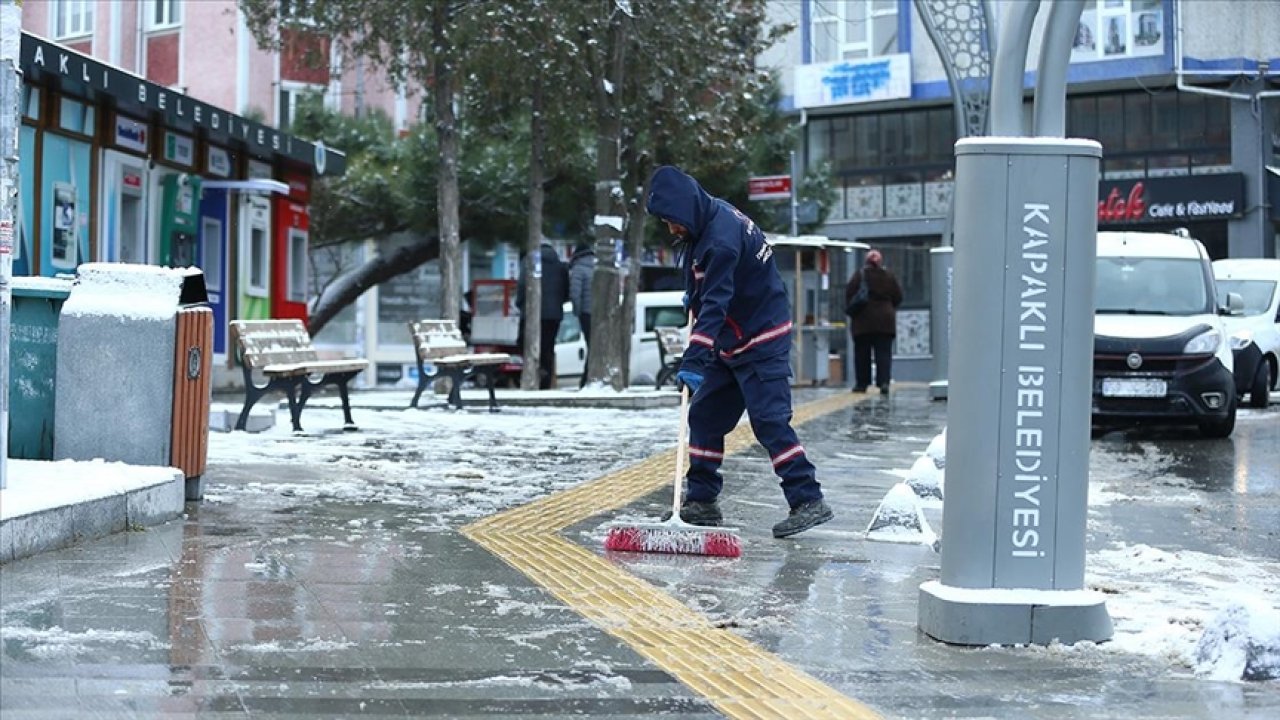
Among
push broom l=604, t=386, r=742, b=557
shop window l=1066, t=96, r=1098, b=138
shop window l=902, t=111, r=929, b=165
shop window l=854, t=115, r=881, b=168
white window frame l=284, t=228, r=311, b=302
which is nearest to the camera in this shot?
push broom l=604, t=386, r=742, b=557

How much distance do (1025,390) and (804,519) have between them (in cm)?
274

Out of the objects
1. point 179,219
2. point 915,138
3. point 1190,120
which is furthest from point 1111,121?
point 179,219

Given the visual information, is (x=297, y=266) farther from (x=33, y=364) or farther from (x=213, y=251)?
(x=33, y=364)

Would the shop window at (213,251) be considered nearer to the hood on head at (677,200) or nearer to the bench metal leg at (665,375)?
the bench metal leg at (665,375)

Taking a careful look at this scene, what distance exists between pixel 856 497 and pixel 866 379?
1453 centimetres

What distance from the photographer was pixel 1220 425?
643 inches

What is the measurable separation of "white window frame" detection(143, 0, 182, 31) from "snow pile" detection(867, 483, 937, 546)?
Result: 1412 inches

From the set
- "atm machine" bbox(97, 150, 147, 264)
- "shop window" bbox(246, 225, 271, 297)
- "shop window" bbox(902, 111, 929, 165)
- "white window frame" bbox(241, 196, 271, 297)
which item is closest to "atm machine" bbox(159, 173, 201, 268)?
"atm machine" bbox(97, 150, 147, 264)

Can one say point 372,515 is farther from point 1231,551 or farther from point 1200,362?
point 1200,362

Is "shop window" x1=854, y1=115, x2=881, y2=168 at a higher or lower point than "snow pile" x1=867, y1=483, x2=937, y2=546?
higher

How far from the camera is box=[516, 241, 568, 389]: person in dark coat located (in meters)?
24.3

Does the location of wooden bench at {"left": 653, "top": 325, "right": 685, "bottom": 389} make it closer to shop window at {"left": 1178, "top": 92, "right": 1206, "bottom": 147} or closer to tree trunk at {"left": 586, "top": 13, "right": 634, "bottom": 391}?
tree trunk at {"left": 586, "top": 13, "right": 634, "bottom": 391}

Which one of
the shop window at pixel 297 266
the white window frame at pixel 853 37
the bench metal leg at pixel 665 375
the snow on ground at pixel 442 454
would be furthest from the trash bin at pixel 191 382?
the white window frame at pixel 853 37

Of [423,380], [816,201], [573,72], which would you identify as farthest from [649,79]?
[816,201]
